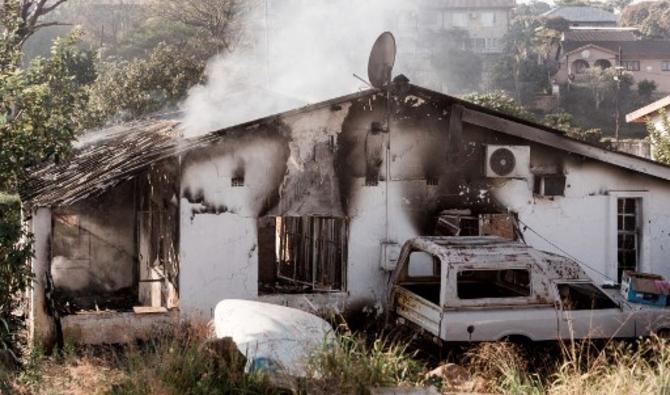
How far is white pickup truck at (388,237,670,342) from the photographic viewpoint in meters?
10.6

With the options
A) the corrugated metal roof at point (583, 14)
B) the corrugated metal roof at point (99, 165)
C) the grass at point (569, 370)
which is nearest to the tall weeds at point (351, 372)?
the grass at point (569, 370)

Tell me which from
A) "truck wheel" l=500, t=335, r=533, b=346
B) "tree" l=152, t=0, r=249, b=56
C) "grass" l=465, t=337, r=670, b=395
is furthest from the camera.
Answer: "tree" l=152, t=0, r=249, b=56

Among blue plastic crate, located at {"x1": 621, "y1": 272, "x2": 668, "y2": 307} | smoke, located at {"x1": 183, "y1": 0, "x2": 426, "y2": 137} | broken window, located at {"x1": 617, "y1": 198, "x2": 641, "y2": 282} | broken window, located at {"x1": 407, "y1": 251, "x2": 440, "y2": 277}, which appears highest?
smoke, located at {"x1": 183, "y1": 0, "x2": 426, "y2": 137}

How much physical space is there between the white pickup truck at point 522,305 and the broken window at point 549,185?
2.69m

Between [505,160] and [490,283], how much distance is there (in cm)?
260

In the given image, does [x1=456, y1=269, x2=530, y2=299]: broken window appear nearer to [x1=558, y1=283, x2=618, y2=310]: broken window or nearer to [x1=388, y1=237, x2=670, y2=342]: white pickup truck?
[x1=388, y1=237, x2=670, y2=342]: white pickup truck

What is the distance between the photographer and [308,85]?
94.1 feet

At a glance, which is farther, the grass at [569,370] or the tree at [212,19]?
the tree at [212,19]

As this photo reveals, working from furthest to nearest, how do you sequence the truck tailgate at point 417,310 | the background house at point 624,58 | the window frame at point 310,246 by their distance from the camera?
the background house at point 624,58, the window frame at point 310,246, the truck tailgate at point 417,310

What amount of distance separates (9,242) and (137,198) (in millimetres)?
6038

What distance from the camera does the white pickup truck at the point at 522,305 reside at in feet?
34.9

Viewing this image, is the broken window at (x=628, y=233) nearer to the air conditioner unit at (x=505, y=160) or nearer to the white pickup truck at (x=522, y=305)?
the air conditioner unit at (x=505, y=160)

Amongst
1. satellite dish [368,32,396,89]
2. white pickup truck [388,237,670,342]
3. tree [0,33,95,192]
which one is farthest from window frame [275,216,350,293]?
tree [0,33,95,192]

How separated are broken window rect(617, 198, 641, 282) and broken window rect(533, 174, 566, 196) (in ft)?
4.42
